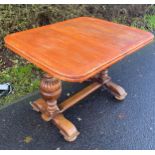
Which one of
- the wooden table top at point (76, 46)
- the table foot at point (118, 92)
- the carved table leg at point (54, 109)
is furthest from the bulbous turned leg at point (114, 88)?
the carved table leg at point (54, 109)

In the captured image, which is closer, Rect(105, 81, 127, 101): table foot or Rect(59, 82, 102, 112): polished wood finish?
Rect(59, 82, 102, 112): polished wood finish

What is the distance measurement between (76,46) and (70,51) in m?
0.10

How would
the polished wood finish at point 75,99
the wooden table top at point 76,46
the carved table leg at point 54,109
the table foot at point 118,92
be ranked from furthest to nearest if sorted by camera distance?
the table foot at point 118,92, the polished wood finish at point 75,99, the carved table leg at point 54,109, the wooden table top at point 76,46

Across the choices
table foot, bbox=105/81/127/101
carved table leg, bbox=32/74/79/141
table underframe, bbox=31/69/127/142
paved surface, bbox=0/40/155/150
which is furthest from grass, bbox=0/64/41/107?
table foot, bbox=105/81/127/101

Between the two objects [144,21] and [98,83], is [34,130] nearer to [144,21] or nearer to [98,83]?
[98,83]

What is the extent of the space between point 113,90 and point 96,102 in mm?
198

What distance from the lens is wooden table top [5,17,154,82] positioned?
1.46 metres

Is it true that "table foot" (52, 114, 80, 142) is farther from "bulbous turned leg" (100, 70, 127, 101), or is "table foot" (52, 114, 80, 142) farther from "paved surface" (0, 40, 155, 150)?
"bulbous turned leg" (100, 70, 127, 101)

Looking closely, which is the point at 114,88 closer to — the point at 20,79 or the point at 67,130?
the point at 67,130

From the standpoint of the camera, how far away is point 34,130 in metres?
2.01

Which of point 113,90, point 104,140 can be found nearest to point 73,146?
point 104,140

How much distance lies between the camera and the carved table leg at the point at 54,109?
1890 mm

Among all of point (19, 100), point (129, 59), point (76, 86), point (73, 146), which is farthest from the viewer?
point (129, 59)

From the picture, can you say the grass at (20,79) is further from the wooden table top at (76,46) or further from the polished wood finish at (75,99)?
the wooden table top at (76,46)
